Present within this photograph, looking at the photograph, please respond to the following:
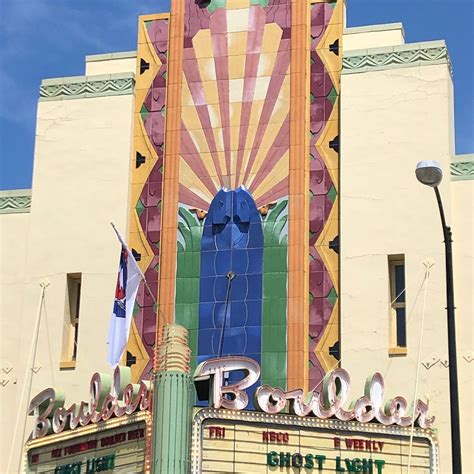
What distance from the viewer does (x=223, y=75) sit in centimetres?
3306

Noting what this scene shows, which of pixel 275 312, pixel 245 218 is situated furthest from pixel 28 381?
pixel 245 218

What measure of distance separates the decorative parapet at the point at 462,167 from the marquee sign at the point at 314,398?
6206mm

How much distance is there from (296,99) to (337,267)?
449 cm

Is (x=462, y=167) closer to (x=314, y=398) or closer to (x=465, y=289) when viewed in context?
(x=465, y=289)

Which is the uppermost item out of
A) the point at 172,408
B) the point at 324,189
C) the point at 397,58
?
the point at 397,58

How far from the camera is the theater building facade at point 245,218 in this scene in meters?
30.0

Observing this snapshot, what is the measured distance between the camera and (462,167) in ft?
101

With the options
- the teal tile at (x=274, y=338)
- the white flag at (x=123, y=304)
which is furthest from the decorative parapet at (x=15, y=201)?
the teal tile at (x=274, y=338)

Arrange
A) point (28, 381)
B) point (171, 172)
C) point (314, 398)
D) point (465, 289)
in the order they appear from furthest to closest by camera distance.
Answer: point (171, 172) → point (28, 381) → point (465, 289) → point (314, 398)

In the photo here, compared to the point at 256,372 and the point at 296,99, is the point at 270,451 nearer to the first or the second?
the point at 256,372

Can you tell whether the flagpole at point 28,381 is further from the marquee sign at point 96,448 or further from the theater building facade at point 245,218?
the marquee sign at point 96,448

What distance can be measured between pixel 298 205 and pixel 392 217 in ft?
7.66

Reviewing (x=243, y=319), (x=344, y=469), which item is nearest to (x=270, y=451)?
(x=344, y=469)

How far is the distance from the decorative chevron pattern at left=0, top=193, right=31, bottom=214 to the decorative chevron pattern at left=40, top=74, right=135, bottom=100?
272 centimetres
